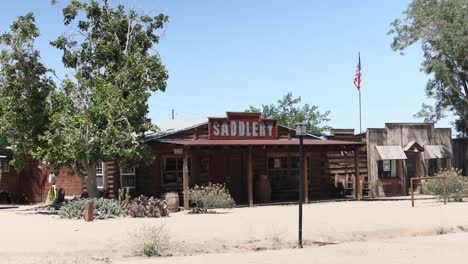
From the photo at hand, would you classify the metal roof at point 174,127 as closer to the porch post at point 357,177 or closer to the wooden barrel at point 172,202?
the wooden barrel at point 172,202

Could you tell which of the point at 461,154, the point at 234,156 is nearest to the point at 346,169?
the point at 234,156

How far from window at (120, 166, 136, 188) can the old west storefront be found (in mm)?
254

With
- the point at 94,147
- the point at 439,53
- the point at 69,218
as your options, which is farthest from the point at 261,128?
the point at 439,53

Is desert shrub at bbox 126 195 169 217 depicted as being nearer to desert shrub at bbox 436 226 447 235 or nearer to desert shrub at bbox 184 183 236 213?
desert shrub at bbox 184 183 236 213

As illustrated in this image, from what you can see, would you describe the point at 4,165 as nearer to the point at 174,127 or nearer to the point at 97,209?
the point at 174,127

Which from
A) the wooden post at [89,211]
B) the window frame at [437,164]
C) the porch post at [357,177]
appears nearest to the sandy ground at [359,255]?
the wooden post at [89,211]

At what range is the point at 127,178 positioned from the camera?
2573 centimetres

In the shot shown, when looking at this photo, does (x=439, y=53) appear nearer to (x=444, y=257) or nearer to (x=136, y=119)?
(x=136, y=119)

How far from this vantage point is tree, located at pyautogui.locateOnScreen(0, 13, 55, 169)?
69.4 feet

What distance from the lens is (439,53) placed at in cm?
3431

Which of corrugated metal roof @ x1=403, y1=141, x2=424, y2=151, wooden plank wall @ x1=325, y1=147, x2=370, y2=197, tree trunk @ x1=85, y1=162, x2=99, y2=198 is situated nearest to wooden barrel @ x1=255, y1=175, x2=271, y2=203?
wooden plank wall @ x1=325, y1=147, x2=370, y2=197

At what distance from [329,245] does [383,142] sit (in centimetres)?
1782

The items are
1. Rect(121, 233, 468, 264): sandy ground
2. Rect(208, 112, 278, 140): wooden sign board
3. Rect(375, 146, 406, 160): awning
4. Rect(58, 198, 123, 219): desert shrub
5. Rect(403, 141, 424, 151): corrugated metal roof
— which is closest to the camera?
Rect(121, 233, 468, 264): sandy ground

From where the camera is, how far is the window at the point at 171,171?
25.9 meters
